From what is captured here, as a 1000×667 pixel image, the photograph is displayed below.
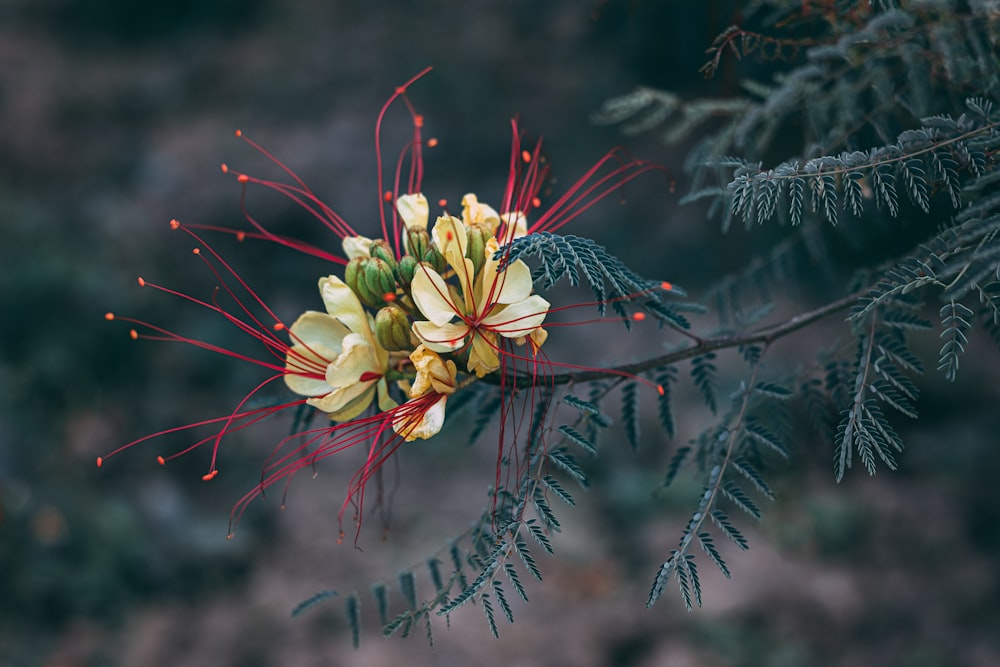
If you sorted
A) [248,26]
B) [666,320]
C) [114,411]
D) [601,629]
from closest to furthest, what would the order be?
1. [666,320]
2. [601,629]
3. [114,411]
4. [248,26]

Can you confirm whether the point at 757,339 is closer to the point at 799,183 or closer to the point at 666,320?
the point at 666,320

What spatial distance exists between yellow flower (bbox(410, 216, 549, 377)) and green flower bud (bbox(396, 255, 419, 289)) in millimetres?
55

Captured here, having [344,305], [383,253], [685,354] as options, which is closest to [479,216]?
[383,253]

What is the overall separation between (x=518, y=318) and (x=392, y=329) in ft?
0.71

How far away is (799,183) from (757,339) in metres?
0.30

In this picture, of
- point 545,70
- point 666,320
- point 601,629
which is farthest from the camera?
point 545,70

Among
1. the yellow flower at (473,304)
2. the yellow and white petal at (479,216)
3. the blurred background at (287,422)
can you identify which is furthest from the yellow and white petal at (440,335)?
the blurred background at (287,422)

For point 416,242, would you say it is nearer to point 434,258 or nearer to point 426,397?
point 434,258

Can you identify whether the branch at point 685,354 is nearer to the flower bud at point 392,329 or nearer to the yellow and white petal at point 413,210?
the flower bud at point 392,329

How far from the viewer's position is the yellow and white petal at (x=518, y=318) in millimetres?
1216

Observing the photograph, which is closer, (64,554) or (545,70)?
(64,554)

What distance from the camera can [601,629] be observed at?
3.33m

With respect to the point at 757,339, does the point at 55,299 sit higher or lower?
higher

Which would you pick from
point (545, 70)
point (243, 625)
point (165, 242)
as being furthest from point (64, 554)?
point (545, 70)
